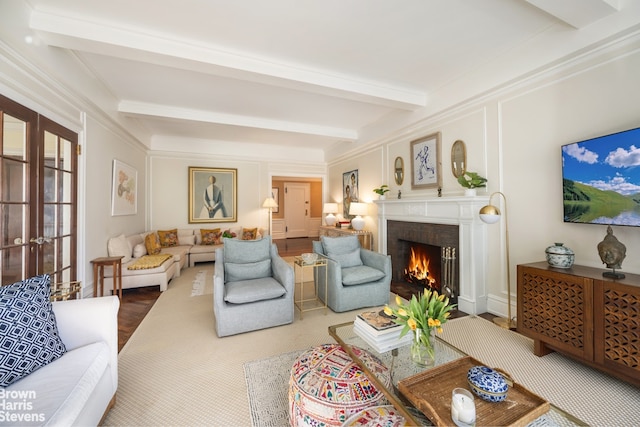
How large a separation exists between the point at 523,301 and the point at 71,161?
4845mm

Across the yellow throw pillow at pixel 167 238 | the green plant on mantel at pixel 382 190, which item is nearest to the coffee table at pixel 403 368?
the green plant on mantel at pixel 382 190

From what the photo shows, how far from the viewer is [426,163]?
3.87 m

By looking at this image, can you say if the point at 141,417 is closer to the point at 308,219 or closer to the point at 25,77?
the point at 25,77

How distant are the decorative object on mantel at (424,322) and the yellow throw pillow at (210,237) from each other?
5217mm

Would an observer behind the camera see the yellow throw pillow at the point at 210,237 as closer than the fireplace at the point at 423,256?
No

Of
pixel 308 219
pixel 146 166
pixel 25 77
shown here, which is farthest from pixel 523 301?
pixel 308 219

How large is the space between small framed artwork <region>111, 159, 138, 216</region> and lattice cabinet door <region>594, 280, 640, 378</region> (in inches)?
221

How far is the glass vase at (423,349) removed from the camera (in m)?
1.44

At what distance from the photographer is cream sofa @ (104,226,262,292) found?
12.4 feet

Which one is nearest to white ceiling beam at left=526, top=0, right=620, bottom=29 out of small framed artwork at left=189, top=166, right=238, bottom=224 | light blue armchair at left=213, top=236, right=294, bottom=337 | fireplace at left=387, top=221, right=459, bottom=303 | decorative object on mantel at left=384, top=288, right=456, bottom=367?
fireplace at left=387, top=221, right=459, bottom=303

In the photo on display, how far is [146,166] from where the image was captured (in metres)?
5.69

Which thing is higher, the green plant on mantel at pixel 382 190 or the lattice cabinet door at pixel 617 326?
the green plant on mantel at pixel 382 190

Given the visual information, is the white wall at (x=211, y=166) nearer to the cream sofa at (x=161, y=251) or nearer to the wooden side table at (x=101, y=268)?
the cream sofa at (x=161, y=251)

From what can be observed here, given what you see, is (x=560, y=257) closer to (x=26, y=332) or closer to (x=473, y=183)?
(x=473, y=183)
